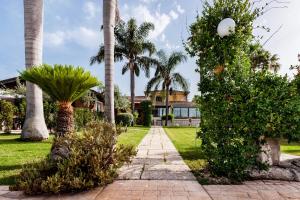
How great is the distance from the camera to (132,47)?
110 feet

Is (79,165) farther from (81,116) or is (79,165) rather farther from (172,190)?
(81,116)

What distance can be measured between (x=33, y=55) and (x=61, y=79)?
556cm

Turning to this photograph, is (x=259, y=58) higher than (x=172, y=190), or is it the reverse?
(x=259, y=58)

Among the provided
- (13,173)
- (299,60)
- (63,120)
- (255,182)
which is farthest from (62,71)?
(299,60)

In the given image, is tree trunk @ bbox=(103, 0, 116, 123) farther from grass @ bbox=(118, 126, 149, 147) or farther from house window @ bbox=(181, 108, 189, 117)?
house window @ bbox=(181, 108, 189, 117)

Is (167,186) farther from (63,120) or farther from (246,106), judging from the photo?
(63,120)

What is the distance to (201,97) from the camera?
273 inches

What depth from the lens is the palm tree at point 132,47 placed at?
33281mm

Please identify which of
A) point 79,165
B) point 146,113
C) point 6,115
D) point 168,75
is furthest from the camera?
point 168,75

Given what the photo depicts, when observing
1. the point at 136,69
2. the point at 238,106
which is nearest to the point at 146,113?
the point at 136,69

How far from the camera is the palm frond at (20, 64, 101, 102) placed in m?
7.69

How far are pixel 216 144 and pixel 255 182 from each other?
1045 millimetres

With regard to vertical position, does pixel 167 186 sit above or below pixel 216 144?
below

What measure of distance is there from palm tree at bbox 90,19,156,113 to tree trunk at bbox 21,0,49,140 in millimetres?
20115
